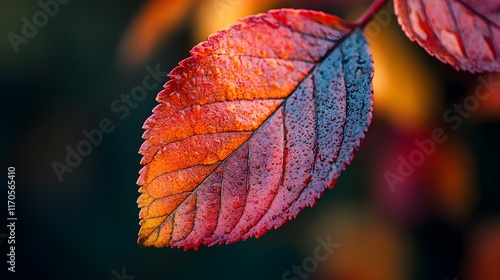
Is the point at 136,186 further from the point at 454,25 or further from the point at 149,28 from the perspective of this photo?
the point at 454,25

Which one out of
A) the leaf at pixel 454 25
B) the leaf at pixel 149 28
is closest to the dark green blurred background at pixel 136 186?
the leaf at pixel 149 28

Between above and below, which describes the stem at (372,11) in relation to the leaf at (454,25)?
above

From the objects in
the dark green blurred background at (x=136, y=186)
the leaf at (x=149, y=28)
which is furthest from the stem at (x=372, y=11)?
the leaf at (x=149, y=28)

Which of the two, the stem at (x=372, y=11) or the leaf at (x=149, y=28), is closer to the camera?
the stem at (x=372, y=11)

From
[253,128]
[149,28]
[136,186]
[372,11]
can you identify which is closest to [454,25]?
[372,11]

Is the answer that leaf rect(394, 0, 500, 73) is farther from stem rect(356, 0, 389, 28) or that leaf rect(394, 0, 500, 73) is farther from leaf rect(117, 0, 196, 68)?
leaf rect(117, 0, 196, 68)

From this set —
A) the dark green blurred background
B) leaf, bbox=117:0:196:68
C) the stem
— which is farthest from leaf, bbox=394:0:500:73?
leaf, bbox=117:0:196:68

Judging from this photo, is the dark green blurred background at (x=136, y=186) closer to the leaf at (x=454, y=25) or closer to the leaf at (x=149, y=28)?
the leaf at (x=149, y=28)

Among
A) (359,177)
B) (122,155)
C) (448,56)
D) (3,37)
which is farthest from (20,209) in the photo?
(448,56)
